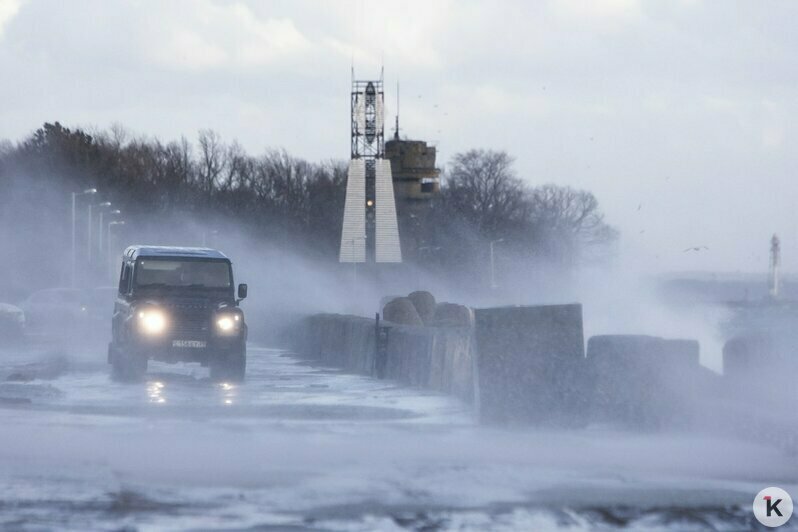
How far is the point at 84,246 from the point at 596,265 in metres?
88.1

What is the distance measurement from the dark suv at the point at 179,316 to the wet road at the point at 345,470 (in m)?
6.12

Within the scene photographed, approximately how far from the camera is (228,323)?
96.1 feet

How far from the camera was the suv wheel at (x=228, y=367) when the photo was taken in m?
28.8

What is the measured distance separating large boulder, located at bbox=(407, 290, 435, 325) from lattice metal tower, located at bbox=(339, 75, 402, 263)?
63.0 m

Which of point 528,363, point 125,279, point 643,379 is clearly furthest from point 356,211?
point 643,379

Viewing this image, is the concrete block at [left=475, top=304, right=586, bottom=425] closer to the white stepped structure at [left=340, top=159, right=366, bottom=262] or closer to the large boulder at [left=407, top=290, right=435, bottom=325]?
the large boulder at [left=407, top=290, right=435, bottom=325]

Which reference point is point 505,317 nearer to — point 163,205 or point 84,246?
point 84,246

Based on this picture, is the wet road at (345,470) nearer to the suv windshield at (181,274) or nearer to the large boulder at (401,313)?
the suv windshield at (181,274)

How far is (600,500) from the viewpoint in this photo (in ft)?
41.0

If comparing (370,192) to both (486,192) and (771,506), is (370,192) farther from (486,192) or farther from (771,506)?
(771,506)

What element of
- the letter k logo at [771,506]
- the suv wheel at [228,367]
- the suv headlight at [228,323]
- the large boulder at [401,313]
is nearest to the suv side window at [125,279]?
the suv headlight at [228,323]

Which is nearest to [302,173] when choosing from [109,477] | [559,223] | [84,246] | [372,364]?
[559,223]

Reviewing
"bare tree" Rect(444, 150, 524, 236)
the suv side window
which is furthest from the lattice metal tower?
the suv side window

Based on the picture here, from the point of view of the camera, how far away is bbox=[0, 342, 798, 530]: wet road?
11531 mm
